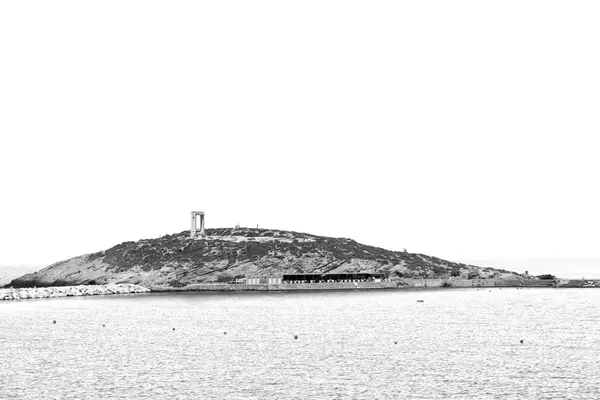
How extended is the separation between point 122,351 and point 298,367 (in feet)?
72.8

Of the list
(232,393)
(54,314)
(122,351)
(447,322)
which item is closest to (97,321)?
(54,314)

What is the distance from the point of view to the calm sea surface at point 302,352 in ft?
206

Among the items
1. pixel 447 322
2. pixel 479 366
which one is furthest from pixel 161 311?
pixel 479 366

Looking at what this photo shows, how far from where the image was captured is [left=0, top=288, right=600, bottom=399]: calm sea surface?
62.8 metres

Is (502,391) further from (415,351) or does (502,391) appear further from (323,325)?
(323,325)

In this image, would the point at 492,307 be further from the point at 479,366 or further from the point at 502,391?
the point at 502,391

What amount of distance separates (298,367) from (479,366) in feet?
52.9

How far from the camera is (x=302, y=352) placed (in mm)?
83812

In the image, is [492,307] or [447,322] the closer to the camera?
[447,322]

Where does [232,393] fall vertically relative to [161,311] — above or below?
below

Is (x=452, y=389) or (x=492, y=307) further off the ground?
(x=492, y=307)

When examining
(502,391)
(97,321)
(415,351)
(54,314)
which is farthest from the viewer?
(54,314)

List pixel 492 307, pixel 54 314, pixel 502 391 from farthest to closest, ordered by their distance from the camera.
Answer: pixel 492 307 → pixel 54 314 → pixel 502 391

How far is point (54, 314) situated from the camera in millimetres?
137125
